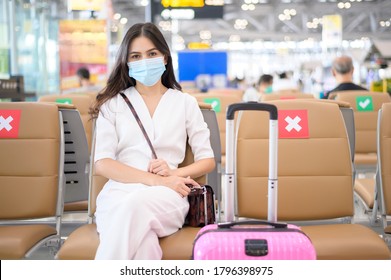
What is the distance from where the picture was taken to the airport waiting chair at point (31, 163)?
315cm

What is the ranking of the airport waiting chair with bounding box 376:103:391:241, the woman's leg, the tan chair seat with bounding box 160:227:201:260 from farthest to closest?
the airport waiting chair with bounding box 376:103:391:241 < the tan chair seat with bounding box 160:227:201:260 < the woman's leg

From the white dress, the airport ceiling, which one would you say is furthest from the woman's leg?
the airport ceiling

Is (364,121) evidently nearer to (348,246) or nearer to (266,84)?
(348,246)

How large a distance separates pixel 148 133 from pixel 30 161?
638 mm

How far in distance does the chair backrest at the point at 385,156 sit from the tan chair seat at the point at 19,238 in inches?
64.8

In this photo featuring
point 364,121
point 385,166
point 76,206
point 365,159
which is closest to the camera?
point 385,166

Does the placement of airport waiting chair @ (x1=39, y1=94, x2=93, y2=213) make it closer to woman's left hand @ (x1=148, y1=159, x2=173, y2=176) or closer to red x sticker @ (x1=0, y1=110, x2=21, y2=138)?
red x sticker @ (x1=0, y1=110, x2=21, y2=138)

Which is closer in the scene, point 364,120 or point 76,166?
point 76,166

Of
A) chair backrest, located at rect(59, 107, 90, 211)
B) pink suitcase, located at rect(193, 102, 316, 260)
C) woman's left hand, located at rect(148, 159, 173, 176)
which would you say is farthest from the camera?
chair backrest, located at rect(59, 107, 90, 211)

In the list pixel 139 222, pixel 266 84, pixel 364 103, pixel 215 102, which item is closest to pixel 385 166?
pixel 139 222

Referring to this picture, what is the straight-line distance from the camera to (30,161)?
318 centimetres

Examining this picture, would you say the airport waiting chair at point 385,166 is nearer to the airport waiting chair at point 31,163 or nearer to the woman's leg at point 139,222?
the woman's leg at point 139,222

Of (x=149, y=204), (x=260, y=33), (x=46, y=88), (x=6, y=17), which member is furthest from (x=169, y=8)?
(x=260, y=33)

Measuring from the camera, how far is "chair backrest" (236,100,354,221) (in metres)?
3.08
